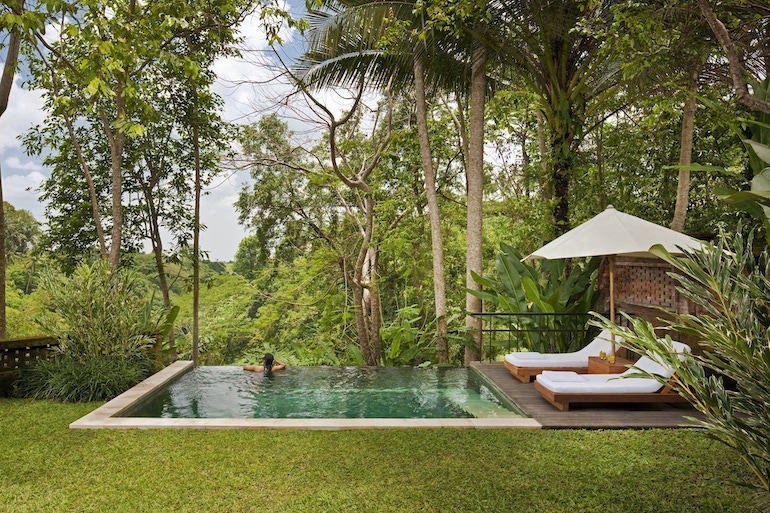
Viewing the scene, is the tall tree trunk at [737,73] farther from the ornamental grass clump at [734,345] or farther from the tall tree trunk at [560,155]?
the tall tree trunk at [560,155]

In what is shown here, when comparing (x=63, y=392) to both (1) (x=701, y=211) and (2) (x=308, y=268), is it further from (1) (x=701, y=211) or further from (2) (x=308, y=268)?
(1) (x=701, y=211)

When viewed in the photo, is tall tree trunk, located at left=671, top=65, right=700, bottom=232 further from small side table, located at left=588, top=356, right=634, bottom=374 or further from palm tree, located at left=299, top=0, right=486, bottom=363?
small side table, located at left=588, top=356, right=634, bottom=374

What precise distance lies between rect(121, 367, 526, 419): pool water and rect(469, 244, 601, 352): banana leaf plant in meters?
1.27

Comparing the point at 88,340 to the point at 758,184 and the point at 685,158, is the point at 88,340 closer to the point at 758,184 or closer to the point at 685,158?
the point at 758,184

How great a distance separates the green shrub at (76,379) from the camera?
6.75 m

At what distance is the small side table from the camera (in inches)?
255

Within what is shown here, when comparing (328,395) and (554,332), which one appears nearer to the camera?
(328,395)

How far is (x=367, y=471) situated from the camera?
13.4 feet

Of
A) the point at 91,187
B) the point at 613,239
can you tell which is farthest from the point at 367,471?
the point at 91,187

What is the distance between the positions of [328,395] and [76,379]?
9.94ft

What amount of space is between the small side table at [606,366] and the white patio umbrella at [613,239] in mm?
203

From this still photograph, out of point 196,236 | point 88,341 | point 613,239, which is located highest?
point 196,236

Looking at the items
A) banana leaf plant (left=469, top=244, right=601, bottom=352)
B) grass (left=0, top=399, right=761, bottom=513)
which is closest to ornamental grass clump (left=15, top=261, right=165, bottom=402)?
grass (left=0, top=399, right=761, bottom=513)

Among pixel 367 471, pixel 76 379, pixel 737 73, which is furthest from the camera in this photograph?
pixel 76 379
